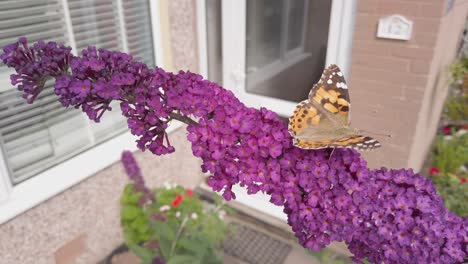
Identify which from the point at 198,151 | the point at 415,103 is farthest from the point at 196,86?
the point at 415,103

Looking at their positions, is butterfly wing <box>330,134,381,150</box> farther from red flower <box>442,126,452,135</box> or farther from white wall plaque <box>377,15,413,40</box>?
red flower <box>442,126,452,135</box>

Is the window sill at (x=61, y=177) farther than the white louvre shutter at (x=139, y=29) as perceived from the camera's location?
No

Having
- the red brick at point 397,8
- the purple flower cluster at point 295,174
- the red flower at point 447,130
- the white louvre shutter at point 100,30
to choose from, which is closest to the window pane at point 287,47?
the red brick at point 397,8

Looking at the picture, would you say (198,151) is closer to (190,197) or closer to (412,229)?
(412,229)

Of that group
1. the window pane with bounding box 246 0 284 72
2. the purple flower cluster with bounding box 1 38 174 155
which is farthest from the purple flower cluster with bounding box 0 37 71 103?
the window pane with bounding box 246 0 284 72

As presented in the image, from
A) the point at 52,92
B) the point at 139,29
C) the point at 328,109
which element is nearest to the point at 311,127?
the point at 328,109

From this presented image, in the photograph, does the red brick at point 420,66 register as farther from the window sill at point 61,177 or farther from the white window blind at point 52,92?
the window sill at point 61,177
